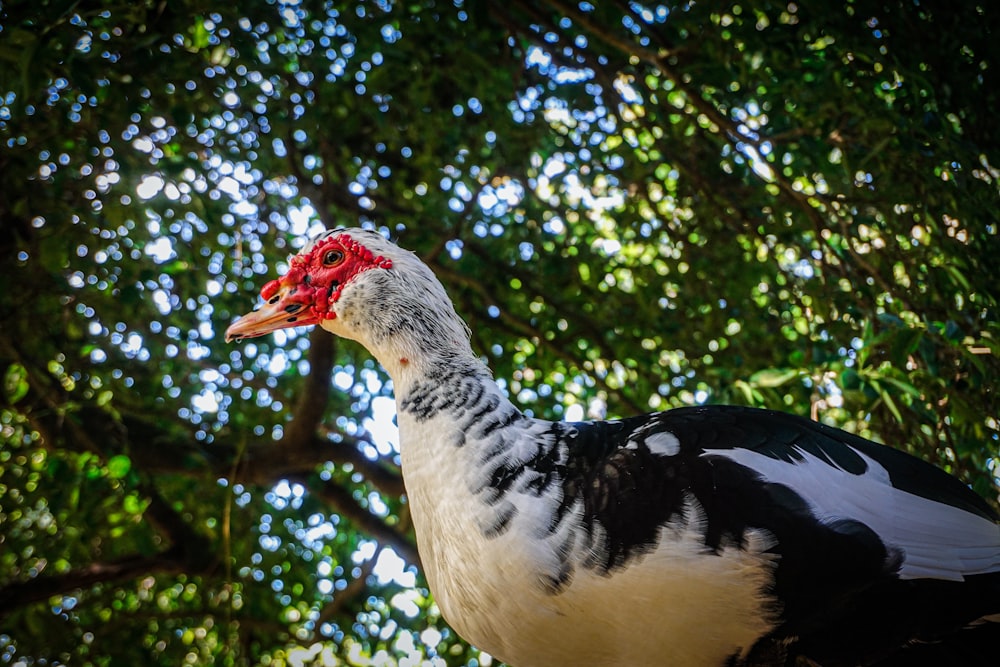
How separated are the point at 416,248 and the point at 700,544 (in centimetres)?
258

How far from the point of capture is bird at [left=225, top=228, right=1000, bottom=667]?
4.48ft

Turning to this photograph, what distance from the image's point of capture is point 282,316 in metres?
1.95

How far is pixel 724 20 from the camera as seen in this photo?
3316 millimetres

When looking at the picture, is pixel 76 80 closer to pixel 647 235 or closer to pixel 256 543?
pixel 647 235

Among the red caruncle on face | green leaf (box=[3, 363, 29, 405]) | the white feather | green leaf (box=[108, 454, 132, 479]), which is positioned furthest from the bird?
green leaf (box=[3, 363, 29, 405])

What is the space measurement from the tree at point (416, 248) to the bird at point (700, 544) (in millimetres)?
570

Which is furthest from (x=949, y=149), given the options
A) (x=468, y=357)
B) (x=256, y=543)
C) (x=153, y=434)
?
(x=256, y=543)

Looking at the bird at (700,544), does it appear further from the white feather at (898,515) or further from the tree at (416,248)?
the tree at (416,248)

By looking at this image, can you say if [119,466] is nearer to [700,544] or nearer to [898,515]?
[700,544]

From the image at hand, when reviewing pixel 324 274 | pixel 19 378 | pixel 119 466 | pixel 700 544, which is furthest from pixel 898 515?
pixel 19 378

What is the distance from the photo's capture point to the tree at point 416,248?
2.47 meters

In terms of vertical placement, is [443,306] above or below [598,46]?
below

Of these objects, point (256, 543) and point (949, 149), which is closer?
point (949, 149)

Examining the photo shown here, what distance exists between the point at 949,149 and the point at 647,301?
1.64 m
